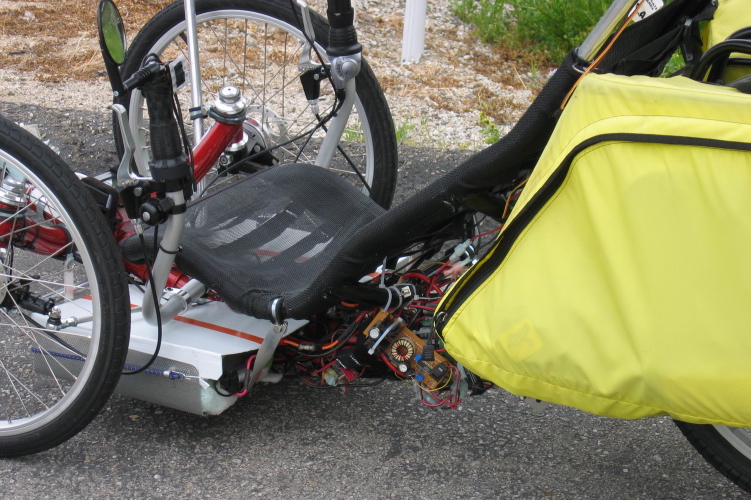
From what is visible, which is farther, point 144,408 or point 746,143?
point 144,408

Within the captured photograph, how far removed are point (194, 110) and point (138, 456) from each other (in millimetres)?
854

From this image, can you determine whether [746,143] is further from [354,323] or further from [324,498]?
[324,498]

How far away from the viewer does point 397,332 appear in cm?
183

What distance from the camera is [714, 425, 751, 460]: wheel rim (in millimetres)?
1771

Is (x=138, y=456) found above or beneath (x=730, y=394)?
beneath

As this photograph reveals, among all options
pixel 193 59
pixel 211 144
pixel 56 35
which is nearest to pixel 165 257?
pixel 211 144

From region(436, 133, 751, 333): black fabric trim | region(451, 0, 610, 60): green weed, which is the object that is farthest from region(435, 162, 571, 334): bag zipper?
region(451, 0, 610, 60): green weed

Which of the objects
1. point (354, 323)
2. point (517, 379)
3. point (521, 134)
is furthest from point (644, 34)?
point (354, 323)

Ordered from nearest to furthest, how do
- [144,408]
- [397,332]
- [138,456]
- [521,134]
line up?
1. [521,134]
2. [397,332]
3. [138,456]
4. [144,408]

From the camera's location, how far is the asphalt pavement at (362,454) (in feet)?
6.18

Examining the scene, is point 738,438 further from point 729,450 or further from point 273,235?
point 273,235

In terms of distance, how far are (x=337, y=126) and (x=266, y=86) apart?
66 centimetres

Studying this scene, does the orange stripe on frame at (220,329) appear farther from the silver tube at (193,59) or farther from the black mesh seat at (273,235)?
the silver tube at (193,59)

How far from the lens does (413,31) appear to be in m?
4.39
